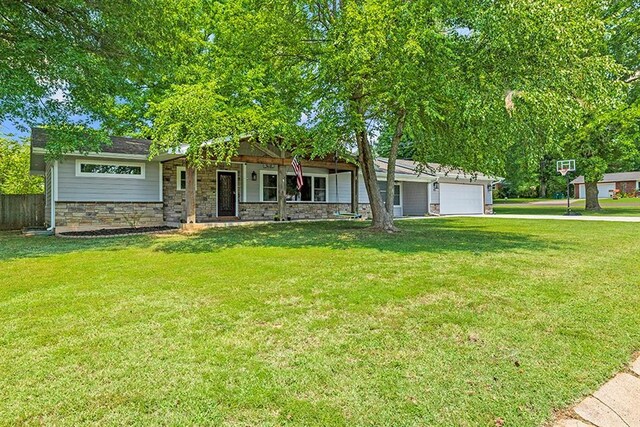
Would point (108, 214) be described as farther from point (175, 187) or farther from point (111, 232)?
point (175, 187)

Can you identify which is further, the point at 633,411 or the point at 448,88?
the point at 448,88

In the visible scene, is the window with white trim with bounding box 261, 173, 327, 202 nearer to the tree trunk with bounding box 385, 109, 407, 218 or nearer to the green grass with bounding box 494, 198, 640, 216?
the tree trunk with bounding box 385, 109, 407, 218

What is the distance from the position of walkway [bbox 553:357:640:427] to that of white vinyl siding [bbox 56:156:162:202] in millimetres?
13210

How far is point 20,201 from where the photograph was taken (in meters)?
14.9

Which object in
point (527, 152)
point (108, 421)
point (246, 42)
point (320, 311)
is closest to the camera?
point (108, 421)

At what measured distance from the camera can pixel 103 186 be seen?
12648mm

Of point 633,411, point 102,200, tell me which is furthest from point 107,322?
point 102,200

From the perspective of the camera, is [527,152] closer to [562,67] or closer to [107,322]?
[562,67]

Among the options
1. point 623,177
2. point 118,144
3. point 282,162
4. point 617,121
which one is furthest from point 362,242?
point 623,177

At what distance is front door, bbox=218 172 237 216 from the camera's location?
15156mm

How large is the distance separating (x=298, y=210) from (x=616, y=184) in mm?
55171

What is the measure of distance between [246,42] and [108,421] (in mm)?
10517

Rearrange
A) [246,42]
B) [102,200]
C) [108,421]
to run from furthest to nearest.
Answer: [102,200], [246,42], [108,421]

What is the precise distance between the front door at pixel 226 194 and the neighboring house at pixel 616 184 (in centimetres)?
5433
